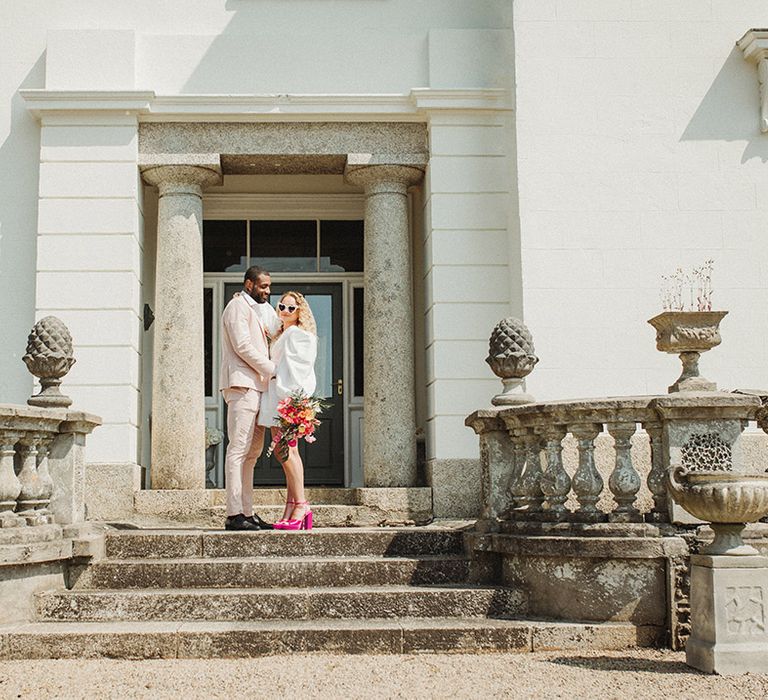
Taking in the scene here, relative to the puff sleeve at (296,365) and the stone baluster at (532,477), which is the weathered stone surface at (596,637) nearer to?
the stone baluster at (532,477)

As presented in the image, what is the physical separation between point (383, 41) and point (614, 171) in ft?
→ 8.63

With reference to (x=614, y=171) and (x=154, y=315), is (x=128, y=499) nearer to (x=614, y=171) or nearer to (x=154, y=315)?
(x=154, y=315)

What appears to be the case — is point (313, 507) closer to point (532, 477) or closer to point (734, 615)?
point (532, 477)

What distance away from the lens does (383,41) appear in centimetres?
1023

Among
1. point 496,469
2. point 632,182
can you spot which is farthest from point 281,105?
point 496,469

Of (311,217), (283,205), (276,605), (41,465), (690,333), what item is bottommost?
(276,605)

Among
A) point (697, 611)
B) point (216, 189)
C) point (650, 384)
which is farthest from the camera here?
point (216, 189)

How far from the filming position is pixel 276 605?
6.20 meters

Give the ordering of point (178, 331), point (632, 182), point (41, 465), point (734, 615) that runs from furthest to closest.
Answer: point (178, 331), point (632, 182), point (41, 465), point (734, 615)

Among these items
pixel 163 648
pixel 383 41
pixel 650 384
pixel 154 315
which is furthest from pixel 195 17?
pixel 163 648

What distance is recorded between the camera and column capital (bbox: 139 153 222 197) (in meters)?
9.95

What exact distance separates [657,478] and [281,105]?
18.4 feet

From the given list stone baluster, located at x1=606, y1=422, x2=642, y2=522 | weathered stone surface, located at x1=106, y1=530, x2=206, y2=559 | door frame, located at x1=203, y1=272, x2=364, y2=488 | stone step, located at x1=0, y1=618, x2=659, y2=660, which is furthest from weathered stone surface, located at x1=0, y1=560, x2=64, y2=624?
door frame, located at x1=203, y1=272, x2=364, y2=488

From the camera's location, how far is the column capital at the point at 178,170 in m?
9.95
